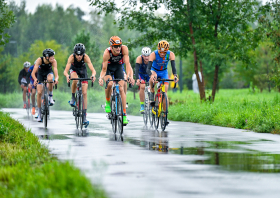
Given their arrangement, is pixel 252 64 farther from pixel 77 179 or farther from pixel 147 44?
pixel 77 179

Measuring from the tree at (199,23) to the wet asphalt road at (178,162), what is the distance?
8.44 meters

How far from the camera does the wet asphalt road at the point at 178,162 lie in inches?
205

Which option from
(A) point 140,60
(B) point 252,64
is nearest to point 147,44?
(B) point 252,64

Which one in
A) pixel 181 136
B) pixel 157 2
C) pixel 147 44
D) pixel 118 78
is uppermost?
pixel 157 2

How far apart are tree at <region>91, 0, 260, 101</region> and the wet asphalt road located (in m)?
8.44

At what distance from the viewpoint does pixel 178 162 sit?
23.1 ft

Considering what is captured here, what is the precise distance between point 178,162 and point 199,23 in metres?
13.1

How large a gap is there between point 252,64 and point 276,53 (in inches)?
70.6

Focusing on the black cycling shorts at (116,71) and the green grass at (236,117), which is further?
the black cycling shorts at (116,71)

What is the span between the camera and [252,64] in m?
20.1

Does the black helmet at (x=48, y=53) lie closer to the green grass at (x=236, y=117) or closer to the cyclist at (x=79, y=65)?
the cyclist at (x=79, y=65)

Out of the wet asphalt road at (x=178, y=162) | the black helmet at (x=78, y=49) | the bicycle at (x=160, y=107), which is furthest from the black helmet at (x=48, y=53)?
the wet asphalt road at (x=178, y=162)

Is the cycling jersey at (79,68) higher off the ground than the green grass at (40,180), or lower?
higher

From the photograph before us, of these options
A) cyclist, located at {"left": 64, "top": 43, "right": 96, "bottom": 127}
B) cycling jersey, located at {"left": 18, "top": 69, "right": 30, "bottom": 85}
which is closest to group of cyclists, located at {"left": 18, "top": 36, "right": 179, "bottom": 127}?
cyclist, located at {"left": 64, "top": 43, "right": 96, "bottom": 127}
